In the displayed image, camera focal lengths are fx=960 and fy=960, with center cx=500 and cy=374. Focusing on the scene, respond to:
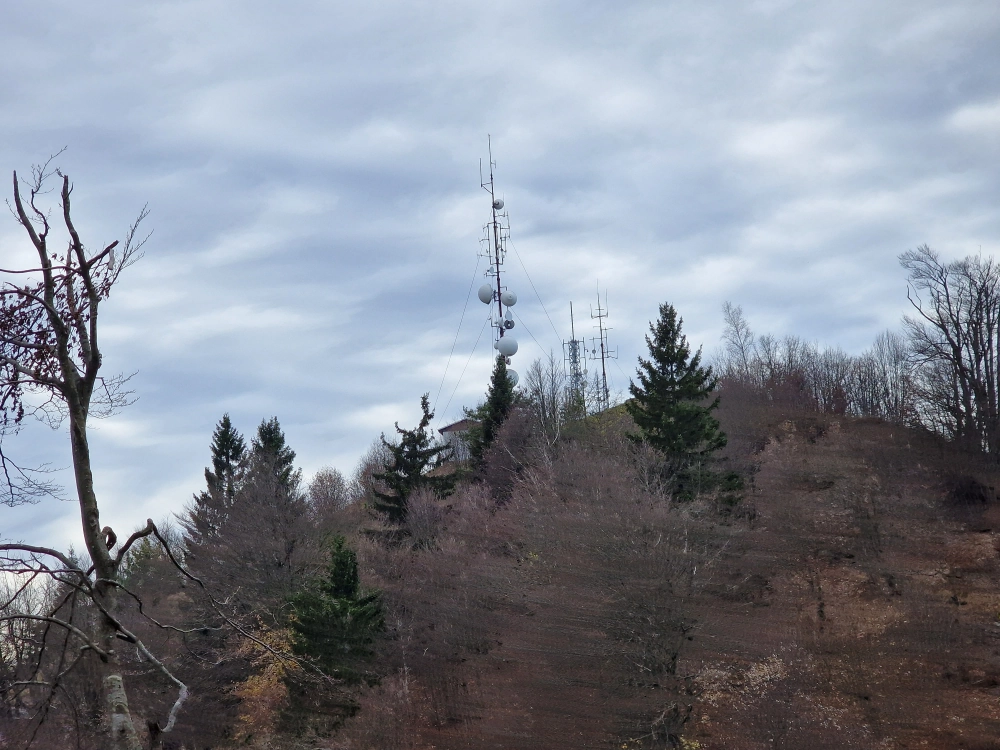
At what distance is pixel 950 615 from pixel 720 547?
7.54 meters

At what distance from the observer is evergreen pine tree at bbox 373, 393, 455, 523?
44.5m

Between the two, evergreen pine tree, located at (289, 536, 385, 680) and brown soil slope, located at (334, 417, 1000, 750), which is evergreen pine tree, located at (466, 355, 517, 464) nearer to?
brown soil slope, located at (334, 417, 1000, 750)

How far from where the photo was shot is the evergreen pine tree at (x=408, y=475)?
44.5 m

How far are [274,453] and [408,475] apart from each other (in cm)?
992

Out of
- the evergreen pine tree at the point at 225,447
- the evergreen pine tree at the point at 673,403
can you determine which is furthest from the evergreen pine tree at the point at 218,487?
the evergreen pine tree at the point at 673,403

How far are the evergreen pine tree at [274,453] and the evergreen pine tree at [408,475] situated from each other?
4.24 metres

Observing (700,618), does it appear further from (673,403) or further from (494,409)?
(494,409)

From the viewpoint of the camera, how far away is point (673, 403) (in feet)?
130

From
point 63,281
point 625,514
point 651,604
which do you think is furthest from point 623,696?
point 63,281

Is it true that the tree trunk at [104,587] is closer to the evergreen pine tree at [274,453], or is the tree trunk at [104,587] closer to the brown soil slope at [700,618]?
the brown soil slope at [700,618]

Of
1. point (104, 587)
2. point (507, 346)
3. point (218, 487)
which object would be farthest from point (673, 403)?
point (104, 587)

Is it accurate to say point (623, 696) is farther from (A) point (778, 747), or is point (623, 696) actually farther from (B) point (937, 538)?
(B) point (937, 538)

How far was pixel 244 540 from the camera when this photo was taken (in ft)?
111

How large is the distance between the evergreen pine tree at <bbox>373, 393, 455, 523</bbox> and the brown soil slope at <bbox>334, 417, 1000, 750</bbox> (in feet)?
19.6
